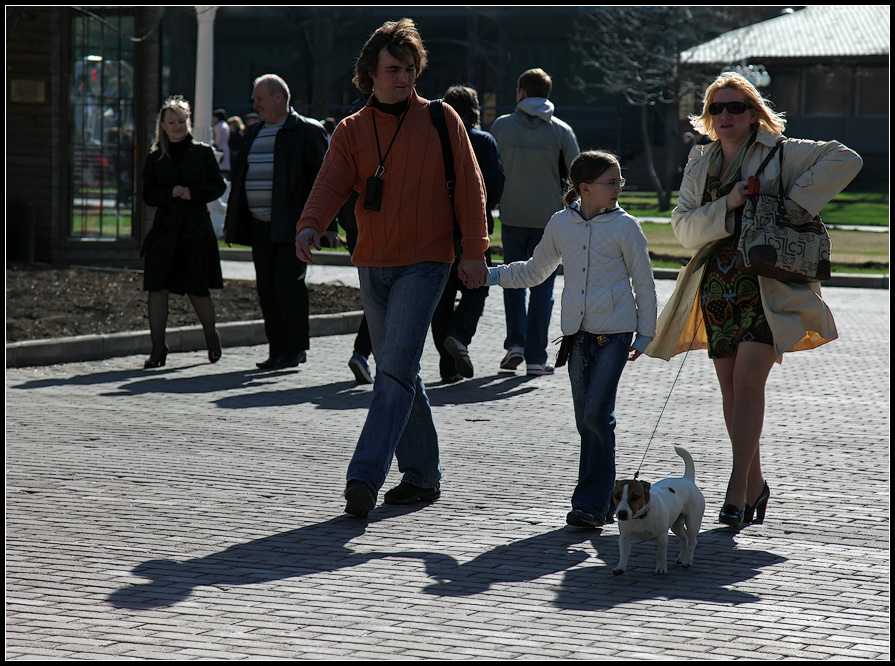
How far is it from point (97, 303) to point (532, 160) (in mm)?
4683

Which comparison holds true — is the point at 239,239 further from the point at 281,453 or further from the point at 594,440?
the point at 594,440

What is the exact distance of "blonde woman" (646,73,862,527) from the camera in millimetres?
5695

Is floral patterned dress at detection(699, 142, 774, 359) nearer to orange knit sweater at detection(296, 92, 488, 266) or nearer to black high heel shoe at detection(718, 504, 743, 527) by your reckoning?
black high heel shoe at detection(718, 504, 743, 527)

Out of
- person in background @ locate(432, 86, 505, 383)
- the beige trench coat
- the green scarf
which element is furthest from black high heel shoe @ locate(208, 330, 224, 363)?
the green scarf

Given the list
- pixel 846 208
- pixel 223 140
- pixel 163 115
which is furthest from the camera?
pixel 846 208

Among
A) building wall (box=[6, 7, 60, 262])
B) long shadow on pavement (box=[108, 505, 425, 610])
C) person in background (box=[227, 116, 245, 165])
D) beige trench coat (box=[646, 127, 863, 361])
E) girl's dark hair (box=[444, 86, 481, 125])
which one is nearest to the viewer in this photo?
long shadow on pavement (box=[108, 505, 425, 610])

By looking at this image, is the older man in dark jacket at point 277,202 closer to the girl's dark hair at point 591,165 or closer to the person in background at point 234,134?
the girl's dark hair at point 591,165

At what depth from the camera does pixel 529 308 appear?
1037cm

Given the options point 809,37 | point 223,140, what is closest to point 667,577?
point 223,140

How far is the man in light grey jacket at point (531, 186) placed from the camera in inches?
408

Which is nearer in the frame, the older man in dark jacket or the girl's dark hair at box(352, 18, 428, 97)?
the girl's dark hair at box(352, 18, 428, 97)

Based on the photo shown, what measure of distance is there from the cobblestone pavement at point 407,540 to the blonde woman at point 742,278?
474 millimetres

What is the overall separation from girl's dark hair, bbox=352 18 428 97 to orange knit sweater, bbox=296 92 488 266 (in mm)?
177

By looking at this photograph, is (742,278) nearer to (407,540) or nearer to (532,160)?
(407,540)
